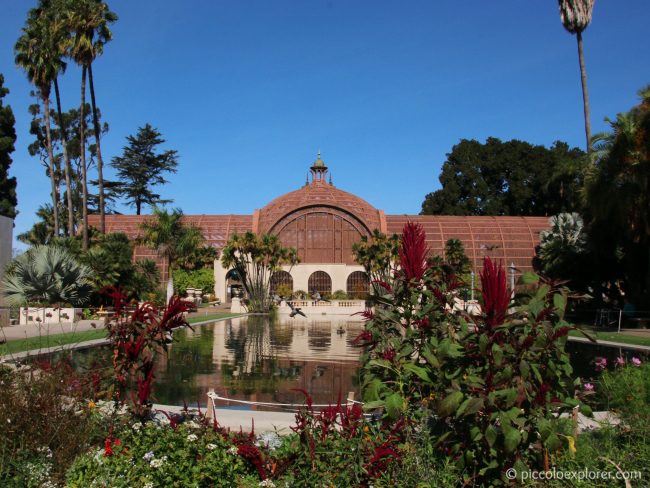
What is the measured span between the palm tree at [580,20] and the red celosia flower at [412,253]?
1583 inches

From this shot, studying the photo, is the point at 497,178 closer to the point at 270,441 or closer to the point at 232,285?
the point at 232,285

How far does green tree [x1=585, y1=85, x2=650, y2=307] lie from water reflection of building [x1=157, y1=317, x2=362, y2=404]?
43.7 feet

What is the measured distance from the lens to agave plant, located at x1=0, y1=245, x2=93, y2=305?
81.5 ft

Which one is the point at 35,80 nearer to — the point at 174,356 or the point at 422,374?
the point at 174,356

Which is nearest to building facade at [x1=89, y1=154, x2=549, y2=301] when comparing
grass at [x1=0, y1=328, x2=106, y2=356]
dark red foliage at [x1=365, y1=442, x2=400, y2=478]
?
grass at [x1=0, y1=328, x2=106, y2=356]

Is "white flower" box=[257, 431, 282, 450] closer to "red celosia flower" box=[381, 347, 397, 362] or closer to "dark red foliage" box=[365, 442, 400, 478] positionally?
"dark red foliage" box=[365, 442, 400, 478]

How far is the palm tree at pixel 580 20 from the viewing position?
41.7m

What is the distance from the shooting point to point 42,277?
82.4 ft

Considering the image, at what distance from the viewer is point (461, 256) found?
4803 cm

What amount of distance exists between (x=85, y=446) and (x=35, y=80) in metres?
34.1

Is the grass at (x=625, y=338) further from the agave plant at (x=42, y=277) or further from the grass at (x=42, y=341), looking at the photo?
the agave plant at (x=42, y=277)

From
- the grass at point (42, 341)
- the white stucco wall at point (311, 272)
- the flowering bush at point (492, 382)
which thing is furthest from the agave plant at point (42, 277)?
the white stucco wall at point (311, 272)

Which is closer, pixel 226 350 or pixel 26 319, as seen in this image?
pixel 226 350

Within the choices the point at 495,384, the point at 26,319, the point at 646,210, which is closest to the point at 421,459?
the point at 495,384
